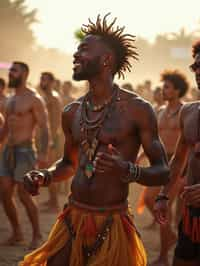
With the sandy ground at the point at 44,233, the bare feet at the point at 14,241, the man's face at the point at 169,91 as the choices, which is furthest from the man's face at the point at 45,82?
the bare feet at the point at 14,241

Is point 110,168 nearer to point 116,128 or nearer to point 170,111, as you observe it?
point 116,128

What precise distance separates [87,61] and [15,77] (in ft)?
12.6

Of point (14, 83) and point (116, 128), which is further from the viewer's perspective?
point (14, 83)

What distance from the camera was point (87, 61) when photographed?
416 cm

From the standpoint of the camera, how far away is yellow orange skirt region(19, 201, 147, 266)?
156 inches

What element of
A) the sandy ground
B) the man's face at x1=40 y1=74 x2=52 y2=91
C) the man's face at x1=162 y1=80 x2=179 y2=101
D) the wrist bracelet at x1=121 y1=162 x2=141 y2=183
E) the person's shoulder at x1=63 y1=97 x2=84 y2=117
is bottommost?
the sandy ground

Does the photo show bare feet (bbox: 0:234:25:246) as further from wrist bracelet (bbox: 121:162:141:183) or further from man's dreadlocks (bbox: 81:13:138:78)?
wrist bracelet (bbox: 121:162:141:183)

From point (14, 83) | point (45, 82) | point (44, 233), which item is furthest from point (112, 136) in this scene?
point (45, 82)

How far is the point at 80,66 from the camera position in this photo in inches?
163

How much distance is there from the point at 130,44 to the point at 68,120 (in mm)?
657

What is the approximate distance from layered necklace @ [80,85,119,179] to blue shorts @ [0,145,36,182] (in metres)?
3.42

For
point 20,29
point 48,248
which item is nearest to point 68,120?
point 48,248

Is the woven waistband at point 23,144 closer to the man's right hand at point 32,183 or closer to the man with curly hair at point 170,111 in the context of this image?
the man with curly hair at point 170,111

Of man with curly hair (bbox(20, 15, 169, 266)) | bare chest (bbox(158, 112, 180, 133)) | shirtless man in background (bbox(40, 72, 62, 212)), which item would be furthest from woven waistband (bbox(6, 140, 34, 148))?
man with curly hair (bbox(20, 15, 169, 266))
